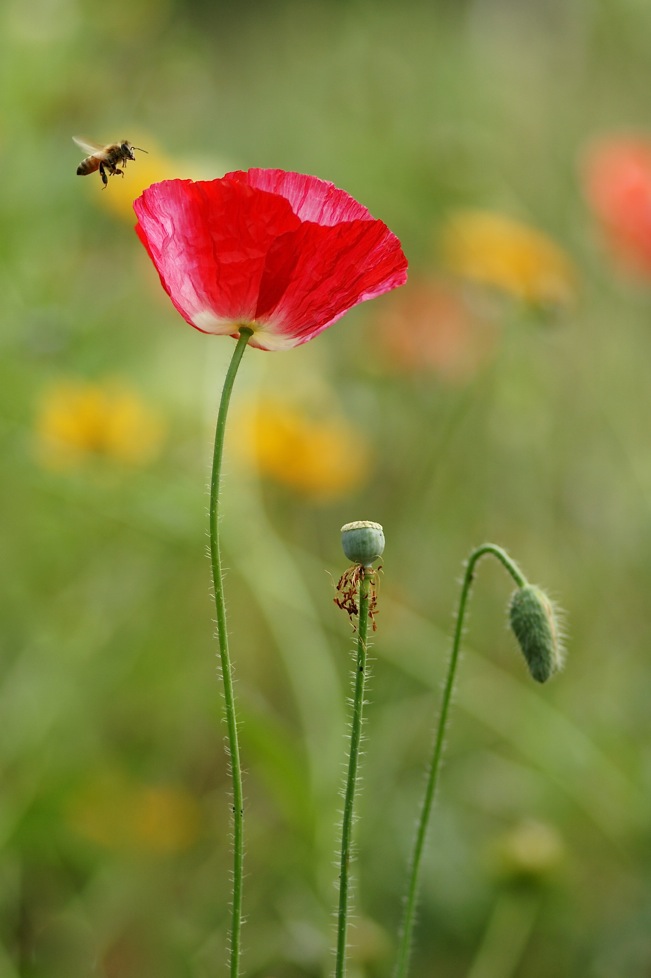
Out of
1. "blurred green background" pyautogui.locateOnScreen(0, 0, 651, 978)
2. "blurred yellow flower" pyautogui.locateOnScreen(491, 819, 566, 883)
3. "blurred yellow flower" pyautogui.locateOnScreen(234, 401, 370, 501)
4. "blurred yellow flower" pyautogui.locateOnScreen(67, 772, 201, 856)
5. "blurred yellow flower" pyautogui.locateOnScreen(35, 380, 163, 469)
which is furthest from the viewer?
"blurred yellow flower" pyautogui.locateOnScreen(234, 401, 370, 501)

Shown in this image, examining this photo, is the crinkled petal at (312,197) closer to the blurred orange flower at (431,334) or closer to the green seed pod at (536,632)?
the green seed pod at (536,632)

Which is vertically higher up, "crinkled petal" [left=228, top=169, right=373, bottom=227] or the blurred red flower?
the blurred red flower

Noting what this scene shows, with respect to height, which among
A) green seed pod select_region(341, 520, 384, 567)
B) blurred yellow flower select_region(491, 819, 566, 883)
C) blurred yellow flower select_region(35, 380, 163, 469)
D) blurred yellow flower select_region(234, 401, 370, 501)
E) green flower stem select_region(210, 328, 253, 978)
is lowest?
green flower stem select_region(210, 328, 253, 978)

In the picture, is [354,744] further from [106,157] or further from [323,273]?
[106,157]

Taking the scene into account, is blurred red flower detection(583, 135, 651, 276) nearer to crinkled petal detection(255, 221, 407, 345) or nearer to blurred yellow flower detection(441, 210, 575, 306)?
blurred yellow flower detection(441, 210, 575, 306)

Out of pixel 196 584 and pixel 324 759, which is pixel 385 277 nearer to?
pixel 324 759

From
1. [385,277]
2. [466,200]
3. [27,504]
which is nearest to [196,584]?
[27,504]

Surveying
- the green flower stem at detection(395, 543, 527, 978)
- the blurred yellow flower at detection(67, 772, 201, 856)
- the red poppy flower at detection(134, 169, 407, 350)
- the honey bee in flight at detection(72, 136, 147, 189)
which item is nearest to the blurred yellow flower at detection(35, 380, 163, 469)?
the blurred yellow flower at detection(67, 772, 201, 856)
